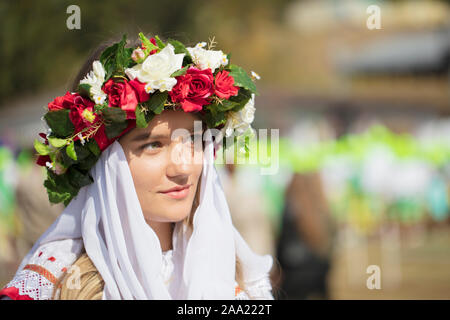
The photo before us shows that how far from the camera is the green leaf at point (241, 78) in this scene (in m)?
2.42

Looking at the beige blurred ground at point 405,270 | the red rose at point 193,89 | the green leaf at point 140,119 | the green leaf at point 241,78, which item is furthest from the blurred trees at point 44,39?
the green leaf at point 140,119

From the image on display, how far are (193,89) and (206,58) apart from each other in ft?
0.45

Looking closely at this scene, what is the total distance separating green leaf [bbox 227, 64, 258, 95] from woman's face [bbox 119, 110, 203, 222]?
0.22 meters

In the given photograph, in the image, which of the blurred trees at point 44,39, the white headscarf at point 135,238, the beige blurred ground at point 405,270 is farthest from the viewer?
the blurred trees at point 44,39

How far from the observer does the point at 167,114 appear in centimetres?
235

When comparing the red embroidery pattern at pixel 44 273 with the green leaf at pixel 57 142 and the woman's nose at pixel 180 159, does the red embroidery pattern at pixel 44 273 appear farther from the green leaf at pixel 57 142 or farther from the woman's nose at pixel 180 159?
the woman's nose at pixel 180 159

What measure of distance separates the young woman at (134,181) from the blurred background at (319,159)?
1.20 feet

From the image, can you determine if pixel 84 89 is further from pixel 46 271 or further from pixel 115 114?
pixel 46 271

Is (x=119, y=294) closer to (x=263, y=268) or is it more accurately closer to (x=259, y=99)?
(x=263, y=268)

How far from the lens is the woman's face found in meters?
2.31

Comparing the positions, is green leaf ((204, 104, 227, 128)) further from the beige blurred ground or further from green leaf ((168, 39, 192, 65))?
the beige blurred ground

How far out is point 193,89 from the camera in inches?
91.0

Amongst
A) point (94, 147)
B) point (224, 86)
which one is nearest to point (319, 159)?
point (224, 86)
